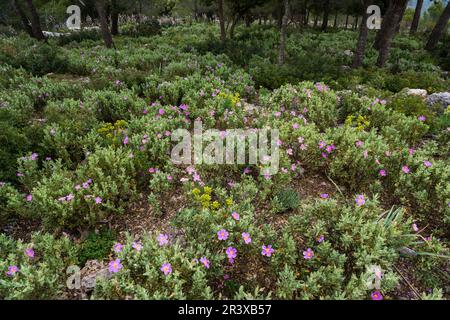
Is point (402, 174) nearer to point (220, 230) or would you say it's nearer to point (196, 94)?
point (220, 230)

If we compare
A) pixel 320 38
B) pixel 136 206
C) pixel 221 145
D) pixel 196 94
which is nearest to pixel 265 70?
pixel 196 94

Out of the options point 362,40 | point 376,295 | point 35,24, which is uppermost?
point 35,24

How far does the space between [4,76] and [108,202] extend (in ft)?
27.1

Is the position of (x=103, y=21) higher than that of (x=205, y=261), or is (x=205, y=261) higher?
(x=103, y=21)

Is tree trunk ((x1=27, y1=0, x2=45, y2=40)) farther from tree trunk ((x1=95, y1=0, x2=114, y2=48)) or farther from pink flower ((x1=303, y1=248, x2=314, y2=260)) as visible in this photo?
pink flower ((x1=303, y1=248, x2=314, y2=260))

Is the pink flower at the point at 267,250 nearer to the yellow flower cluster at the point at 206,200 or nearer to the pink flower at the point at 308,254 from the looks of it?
the pink flower at the point at 308,254

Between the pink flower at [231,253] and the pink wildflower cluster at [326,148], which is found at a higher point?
the pink wildflower cluster at [326,148]

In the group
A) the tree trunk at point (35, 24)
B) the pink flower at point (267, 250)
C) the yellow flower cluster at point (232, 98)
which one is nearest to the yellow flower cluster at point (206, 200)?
the pink flower at point (267, 250)

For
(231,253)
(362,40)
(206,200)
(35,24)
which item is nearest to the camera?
(231,253)

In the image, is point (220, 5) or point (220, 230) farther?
point (220, 5)

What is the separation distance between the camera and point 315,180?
5.31 metres

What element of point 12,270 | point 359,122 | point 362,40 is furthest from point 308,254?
point 362,40

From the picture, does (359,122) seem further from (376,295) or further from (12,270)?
(12,270)
